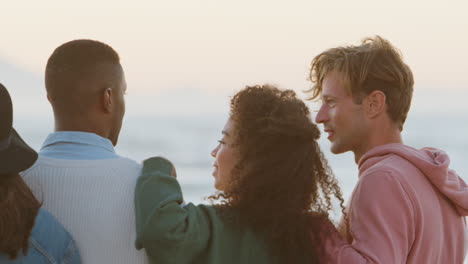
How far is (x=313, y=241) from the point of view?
268cm

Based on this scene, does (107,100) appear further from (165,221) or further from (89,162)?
(165,221)

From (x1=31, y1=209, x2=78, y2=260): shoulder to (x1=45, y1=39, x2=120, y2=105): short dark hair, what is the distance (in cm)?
42

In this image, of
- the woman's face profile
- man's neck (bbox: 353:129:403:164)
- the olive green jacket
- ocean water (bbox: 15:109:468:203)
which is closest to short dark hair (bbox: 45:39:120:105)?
the olive green jacket

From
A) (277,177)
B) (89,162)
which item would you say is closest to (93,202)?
(89,162)

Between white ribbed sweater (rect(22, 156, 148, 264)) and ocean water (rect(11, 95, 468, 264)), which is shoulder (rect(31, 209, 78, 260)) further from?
ocean water (rect(11, 95, 468, 264))

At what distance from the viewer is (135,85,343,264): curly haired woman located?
98.7 inches

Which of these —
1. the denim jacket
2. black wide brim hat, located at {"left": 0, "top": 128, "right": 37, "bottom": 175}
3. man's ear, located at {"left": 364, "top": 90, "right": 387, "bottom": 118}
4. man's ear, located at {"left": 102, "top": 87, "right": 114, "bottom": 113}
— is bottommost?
the denim jacket

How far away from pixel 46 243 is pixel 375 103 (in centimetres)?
144

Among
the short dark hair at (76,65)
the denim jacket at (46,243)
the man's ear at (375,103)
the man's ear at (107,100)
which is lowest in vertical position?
the denim jacket at (46,243)

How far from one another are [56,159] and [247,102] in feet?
2.24

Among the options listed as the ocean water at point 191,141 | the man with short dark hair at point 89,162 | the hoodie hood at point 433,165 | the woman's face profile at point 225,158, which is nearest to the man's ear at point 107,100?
the man with short dark hair at point 89,162

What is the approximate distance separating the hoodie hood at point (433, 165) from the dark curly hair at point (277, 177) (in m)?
0.35

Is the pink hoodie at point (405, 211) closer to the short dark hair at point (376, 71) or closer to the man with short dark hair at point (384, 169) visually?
the man with short dark hair at point (384, 169)

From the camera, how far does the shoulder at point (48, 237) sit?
2473 mm
